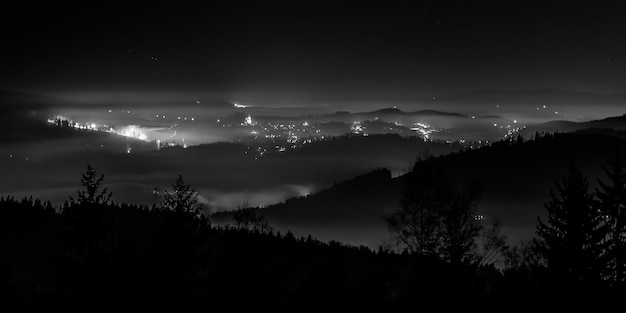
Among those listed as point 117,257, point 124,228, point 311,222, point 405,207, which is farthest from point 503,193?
point 117,257

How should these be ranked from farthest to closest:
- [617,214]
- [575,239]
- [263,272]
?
[617,214]
[263,272]
[575,239]

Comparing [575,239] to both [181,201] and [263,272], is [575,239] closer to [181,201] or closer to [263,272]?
[263,272]

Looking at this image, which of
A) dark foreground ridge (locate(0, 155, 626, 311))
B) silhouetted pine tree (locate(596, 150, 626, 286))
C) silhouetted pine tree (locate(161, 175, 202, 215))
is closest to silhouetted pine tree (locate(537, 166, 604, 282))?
dark foreground ridge (locate(0, 155, 626, 311))

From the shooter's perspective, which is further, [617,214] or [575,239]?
[617,214]

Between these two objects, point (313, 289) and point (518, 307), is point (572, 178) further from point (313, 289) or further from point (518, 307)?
point (313, 289)

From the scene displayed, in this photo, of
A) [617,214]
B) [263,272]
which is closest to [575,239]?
[617,214]

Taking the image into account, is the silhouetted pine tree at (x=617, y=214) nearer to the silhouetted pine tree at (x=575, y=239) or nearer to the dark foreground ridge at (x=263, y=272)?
the dark foreground ridge at (x=263, y=272)

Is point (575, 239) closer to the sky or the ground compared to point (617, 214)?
closer to the ground

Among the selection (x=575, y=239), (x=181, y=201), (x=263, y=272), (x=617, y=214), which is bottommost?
(x=263, y=272)
